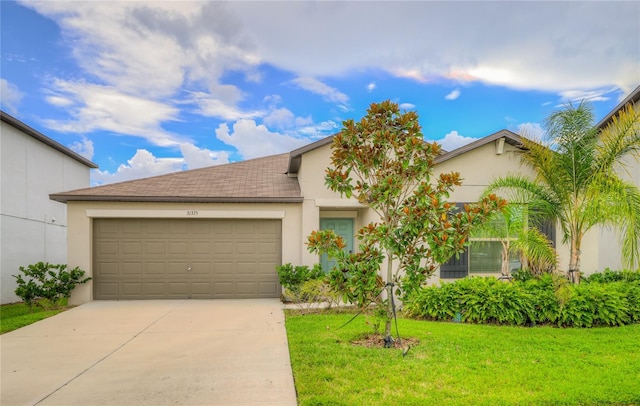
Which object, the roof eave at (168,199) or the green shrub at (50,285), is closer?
the green shrub at (50,285)

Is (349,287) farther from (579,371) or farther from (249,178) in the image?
(249,178)

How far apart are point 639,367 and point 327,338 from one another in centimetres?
457

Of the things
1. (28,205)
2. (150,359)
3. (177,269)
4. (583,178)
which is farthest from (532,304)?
(28,205)

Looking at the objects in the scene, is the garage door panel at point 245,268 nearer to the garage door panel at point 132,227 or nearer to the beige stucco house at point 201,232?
the beige stucco house at point 201,232

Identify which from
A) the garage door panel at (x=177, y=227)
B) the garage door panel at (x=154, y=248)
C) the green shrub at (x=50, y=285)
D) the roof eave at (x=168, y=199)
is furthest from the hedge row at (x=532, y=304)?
the green shrub at (x=50, y=285)

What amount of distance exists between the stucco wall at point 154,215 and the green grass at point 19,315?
1.00 metres

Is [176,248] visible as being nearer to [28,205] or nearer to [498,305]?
[28,205]

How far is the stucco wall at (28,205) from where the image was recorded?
13156 millimetres

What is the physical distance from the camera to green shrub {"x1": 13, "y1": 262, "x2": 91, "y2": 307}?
11188 mm

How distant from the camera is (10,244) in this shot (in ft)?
43.4

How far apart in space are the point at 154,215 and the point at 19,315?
13.6ft

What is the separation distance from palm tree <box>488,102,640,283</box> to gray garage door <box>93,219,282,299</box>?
6.81 meters

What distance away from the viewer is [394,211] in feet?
23.0

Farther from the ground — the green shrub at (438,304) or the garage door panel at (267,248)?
the garage door panel at (267,248)
